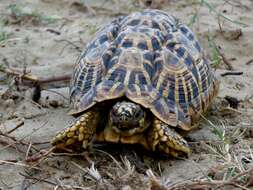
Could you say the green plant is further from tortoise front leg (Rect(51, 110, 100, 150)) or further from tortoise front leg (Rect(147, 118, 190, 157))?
tortoise front leg (Rect(147, 118, 190, 157))

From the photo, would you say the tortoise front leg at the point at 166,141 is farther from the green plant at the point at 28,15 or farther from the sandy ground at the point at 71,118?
the green plant at the point at 28,15

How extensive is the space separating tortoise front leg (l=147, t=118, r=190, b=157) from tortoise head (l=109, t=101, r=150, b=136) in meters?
0.08

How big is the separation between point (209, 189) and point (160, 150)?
2.08 ft

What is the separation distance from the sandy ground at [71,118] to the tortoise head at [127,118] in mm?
159

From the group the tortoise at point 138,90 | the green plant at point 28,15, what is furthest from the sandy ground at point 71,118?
the tortoise at point 138,90

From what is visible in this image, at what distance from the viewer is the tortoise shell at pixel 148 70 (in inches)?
152

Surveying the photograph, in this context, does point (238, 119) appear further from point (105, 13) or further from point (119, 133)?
point (105, 13)

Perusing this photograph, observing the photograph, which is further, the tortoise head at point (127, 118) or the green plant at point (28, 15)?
the green plant at point (28, 15)

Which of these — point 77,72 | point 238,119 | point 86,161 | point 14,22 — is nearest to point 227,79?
point 238,119

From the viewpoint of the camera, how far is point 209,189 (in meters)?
3.30

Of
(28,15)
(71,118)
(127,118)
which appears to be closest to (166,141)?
(127,118)

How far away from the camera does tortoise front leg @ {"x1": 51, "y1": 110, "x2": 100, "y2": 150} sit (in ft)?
12.7

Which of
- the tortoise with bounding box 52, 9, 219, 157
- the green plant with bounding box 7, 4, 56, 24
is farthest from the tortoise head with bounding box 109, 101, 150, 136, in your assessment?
the green plant with bounding box 7, 4, 56, 24

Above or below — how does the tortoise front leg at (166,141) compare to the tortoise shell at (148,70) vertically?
below
